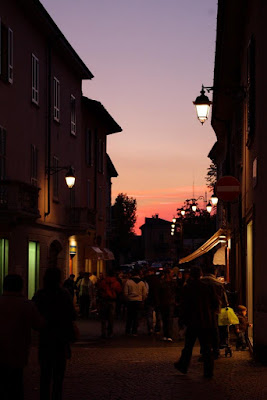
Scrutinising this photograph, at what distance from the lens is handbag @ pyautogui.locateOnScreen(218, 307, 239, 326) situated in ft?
61.9

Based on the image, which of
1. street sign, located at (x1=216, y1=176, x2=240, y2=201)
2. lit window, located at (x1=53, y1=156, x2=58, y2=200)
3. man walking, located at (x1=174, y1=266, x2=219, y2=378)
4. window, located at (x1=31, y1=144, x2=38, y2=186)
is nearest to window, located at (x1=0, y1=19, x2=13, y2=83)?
window, located at (x1=31, y1=144, x2=38, y2=186)

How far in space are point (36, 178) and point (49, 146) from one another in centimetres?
237

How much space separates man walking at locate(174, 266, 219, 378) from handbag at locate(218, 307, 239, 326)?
287cm

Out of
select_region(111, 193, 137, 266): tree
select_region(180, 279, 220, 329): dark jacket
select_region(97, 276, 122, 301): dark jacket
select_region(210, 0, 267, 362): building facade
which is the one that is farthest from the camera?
select_region(111, 193, 137, 266): tree

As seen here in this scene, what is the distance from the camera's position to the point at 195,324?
15.7 m

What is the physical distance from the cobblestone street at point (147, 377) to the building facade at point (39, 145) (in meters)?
9.93

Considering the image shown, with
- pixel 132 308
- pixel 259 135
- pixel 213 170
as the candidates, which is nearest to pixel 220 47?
pixel 259 135

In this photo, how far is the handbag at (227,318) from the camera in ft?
61.9

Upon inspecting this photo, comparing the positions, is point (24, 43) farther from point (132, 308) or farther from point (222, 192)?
point (222, 192)

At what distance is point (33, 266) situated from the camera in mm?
35125

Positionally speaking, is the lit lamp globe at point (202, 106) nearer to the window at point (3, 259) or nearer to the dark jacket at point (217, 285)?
the dark jacket at point (217, 285)

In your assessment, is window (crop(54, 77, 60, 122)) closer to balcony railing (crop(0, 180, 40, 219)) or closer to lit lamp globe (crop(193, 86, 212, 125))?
balcony railing (crop(0, 180, 40, 219))

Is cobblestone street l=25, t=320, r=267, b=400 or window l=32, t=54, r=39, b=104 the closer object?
cobblestone street l=25, t=320, r=267, b=400

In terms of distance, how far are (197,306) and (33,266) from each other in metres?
19.9
